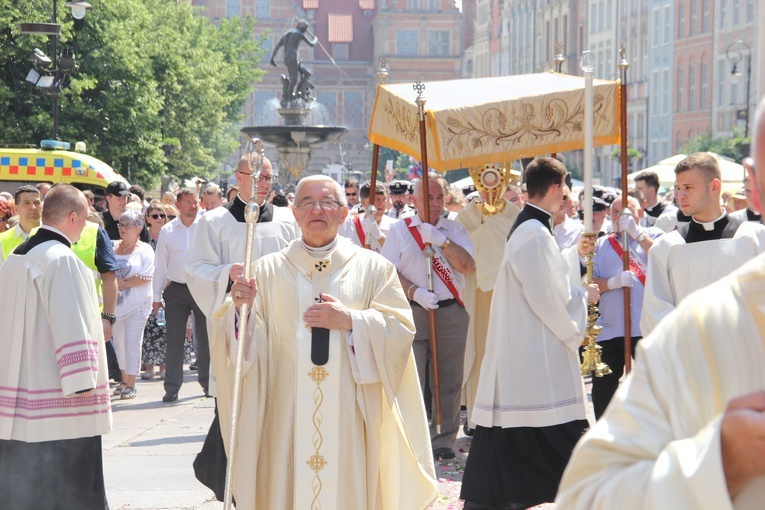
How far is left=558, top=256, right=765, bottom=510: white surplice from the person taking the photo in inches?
74.3

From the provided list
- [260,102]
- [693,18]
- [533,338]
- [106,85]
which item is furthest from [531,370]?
[260,102]

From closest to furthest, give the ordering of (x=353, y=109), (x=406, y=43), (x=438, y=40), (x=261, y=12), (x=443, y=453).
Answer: (x=443, y=453)
(x=261, y=12)
(x=406, y=43)
(x=438, y=40)
(x=353, y=109)

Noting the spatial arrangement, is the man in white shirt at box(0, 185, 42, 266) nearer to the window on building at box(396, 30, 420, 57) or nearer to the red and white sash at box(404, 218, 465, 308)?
the red and white sash at box(404, 218, 465, 308)

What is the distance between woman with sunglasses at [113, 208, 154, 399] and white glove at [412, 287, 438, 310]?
4.09 meters

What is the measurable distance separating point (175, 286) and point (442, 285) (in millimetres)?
3755

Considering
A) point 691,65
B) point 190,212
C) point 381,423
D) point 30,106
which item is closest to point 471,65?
point 691,65

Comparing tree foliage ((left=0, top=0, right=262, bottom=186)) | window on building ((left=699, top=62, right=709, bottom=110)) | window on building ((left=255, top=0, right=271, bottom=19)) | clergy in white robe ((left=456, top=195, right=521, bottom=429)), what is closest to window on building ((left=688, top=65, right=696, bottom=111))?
window on building ((left=699, top=62, right=709, bottom=110))

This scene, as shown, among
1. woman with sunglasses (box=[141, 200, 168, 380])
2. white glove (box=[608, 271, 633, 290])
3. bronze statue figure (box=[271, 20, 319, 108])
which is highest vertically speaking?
bronze statue figure (box=[271, 20, 319, 108])

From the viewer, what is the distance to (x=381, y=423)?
5578 mm

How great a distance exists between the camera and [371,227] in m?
10.4

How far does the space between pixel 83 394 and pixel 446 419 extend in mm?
3248

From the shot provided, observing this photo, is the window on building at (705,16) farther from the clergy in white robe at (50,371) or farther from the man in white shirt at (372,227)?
the clergy in white robe at (50,371)

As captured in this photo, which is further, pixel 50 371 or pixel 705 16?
pixel 705 16

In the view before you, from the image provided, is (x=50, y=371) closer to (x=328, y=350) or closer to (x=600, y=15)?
(x=328, y=350)
